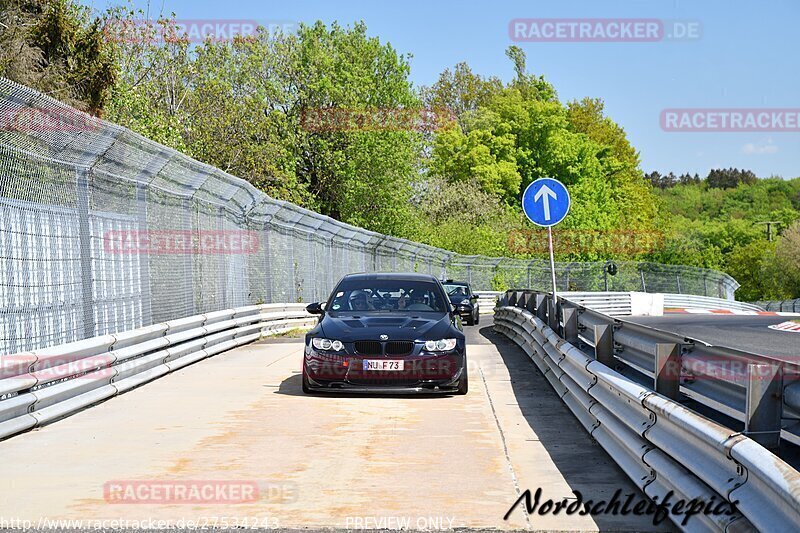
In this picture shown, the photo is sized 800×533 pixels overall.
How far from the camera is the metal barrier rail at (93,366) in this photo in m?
8.75

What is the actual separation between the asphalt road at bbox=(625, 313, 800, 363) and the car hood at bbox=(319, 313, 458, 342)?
5080 millimetres

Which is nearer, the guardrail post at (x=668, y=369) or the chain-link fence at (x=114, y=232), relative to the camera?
the guardrail post at (x=668, y=369)

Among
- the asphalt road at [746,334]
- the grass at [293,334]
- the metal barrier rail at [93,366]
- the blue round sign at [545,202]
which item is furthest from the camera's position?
the grass at [293,334]

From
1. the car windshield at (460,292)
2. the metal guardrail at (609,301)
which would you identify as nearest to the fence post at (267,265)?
the car windshield at (460,292)

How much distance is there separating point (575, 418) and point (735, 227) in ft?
497

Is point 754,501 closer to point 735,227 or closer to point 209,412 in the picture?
point 209,412

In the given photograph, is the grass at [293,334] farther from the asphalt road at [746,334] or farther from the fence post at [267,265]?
the asphalt road at [746,334]

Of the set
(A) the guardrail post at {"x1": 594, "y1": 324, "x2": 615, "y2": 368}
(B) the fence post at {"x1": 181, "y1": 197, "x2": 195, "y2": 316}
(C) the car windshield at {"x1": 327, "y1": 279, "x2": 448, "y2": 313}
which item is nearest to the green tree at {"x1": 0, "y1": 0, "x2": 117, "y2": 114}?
(B) the fence post at {"x1": 181, "y1": 197, "x2": 195, "y2": 316}

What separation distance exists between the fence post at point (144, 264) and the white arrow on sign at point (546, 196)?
5.53 m

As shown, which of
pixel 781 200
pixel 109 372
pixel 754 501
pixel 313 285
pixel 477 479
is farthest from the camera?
pixel 781 200

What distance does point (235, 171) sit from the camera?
4556 centimetres

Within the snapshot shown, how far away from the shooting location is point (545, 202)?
15.5 m

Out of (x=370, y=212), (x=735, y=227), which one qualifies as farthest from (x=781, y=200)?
(x=370, y=212)

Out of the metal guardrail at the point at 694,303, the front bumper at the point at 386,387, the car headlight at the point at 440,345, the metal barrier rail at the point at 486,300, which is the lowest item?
the metal guardrail at the point at 694,303
